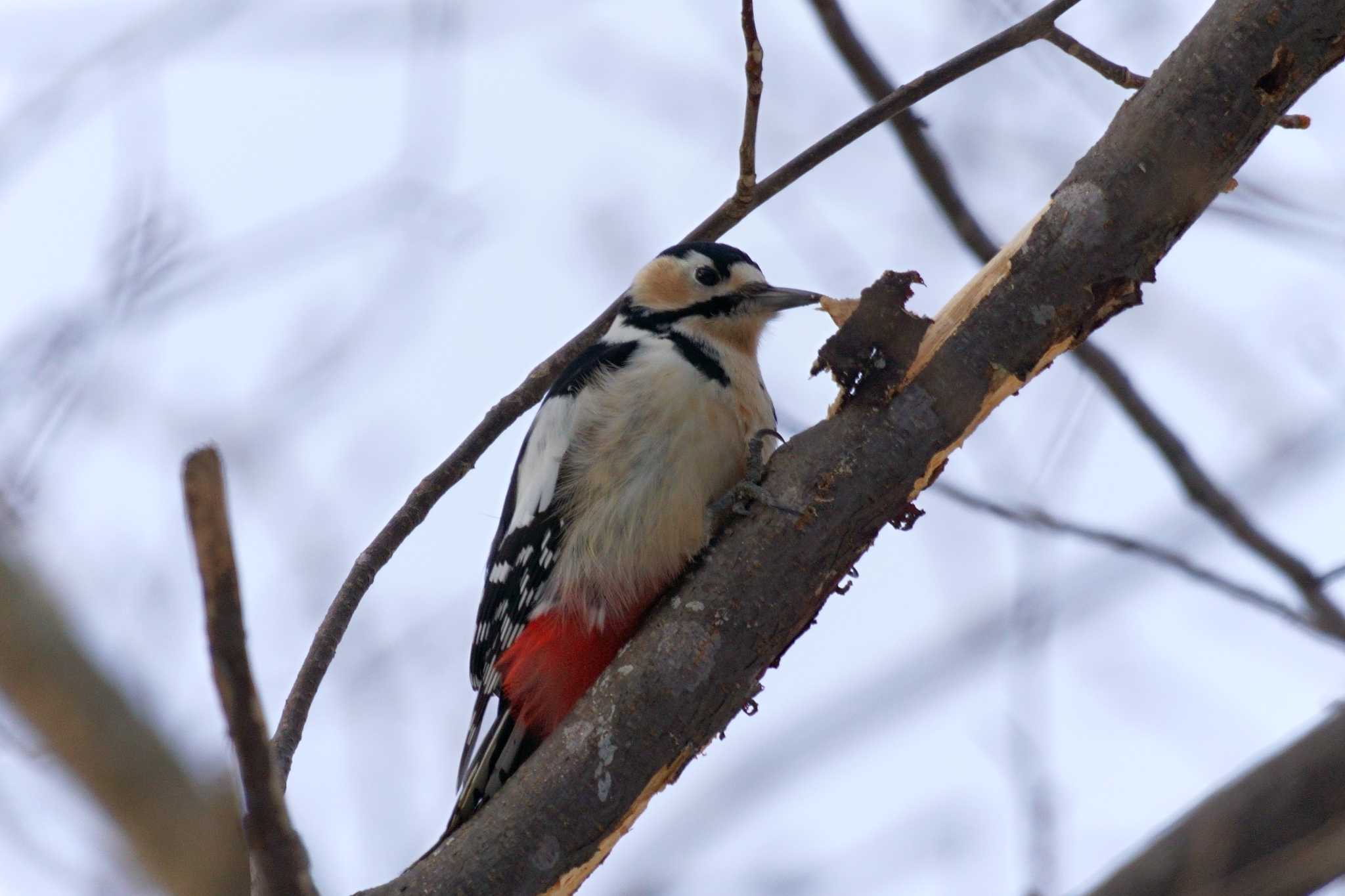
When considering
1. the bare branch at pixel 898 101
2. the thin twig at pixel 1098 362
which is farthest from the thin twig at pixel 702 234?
the thin twig at pixel 1098 362

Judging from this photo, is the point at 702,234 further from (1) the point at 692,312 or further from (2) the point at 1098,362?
(2) the point at 1098,362

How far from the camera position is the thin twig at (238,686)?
150 cm

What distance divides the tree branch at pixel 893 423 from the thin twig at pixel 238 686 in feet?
3.22

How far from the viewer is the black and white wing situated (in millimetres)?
3715

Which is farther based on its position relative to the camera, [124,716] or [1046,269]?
[1046,269]

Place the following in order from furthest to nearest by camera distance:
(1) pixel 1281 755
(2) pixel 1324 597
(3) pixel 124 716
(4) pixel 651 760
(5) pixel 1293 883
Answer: (2) pixel 1324 597 < (1) pixel 1281 755 < (4) pixel 651 760 < (5) pixel 1293 883 < (3) pixel 124 716

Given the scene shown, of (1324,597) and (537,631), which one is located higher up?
(537,631)

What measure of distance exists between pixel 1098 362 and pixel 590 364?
1.39 metres

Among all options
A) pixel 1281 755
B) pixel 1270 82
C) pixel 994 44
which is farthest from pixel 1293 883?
pixel 994 44

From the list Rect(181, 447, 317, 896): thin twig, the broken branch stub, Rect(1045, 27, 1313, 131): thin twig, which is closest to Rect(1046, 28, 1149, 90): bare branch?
Rect(1045, 27, 1313, 131): thin twig

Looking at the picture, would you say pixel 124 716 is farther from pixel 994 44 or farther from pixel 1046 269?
pixel 994 44

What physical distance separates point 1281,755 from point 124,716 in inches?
96.9

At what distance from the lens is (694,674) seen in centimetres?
275

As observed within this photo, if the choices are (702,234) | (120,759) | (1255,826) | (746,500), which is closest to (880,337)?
(746,500)
